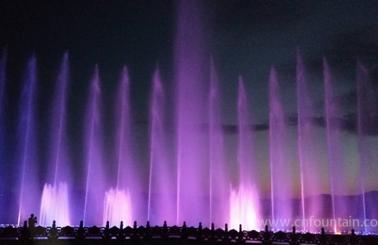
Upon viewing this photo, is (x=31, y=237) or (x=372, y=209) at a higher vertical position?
(x=372, y=209)

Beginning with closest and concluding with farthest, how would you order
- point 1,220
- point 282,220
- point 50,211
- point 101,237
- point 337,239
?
point 337,239 → point 101,237 → point 282,220 → point 50,211 → point 1,220

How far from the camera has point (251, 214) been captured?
3759 centimetres

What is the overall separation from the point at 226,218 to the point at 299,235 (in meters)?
14.3

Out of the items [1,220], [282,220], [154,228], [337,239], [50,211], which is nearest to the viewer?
[337,239]

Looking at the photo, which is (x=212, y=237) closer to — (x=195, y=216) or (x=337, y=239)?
(x=337, y=239)

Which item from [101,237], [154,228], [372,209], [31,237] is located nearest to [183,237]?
[154,228]

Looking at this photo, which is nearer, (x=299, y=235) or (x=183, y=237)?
(x=299, y=235)

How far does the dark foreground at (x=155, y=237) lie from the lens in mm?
22781

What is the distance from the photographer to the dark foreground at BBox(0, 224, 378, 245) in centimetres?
2278

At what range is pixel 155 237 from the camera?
26.8 m

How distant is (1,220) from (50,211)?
18.9 feet

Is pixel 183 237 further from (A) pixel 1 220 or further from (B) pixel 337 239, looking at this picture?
(A) pixel 1 220

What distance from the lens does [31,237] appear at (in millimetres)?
23156

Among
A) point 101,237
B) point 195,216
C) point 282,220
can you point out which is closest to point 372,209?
point 282,220
